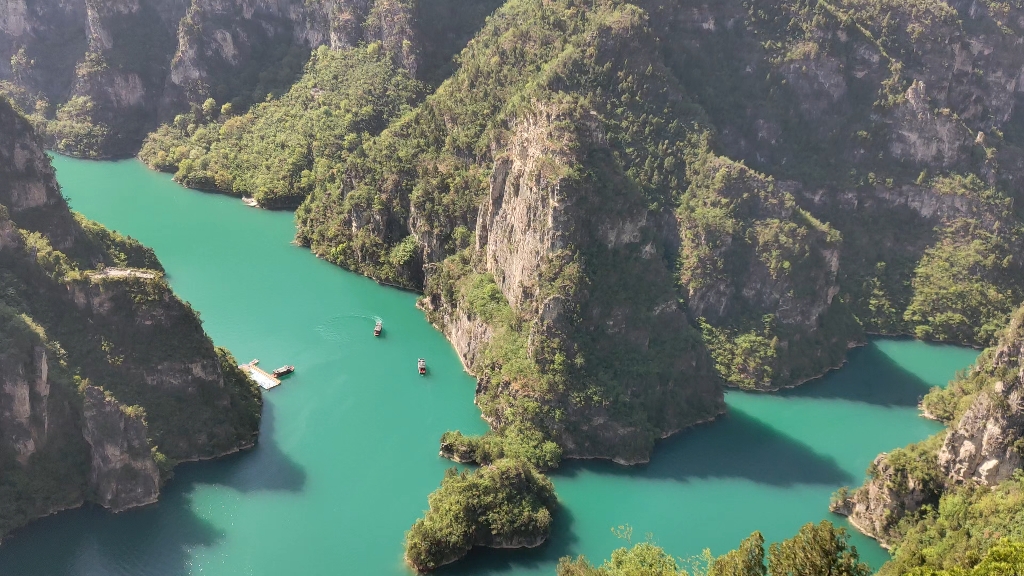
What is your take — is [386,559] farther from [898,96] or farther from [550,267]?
[898,96]

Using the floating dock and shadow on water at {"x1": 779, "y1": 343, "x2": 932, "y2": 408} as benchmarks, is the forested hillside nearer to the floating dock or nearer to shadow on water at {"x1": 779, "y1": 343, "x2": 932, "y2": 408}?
shadow on water at {"x1": 779, "y1": 343, "x2": 932, "y2": 408}

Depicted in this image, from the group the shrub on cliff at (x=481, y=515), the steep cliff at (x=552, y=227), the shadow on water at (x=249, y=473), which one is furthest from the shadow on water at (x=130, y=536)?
the steep cliff at (x=552, y=227)

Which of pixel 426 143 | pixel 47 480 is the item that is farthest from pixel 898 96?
pixel 47 480

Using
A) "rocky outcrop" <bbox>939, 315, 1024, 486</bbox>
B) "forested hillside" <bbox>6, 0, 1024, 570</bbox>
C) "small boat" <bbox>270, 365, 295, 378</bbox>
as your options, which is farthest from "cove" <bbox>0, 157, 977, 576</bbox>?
"rocky outcrop" <bbox>939, 315, 1024, 486</bbox>

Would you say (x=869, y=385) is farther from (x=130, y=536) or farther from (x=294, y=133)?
(x=294, y=133)

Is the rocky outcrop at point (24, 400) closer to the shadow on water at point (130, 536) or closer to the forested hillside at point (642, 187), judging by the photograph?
the shadow on water at point (130, 536)

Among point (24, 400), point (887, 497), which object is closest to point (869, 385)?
point (887, 497)
